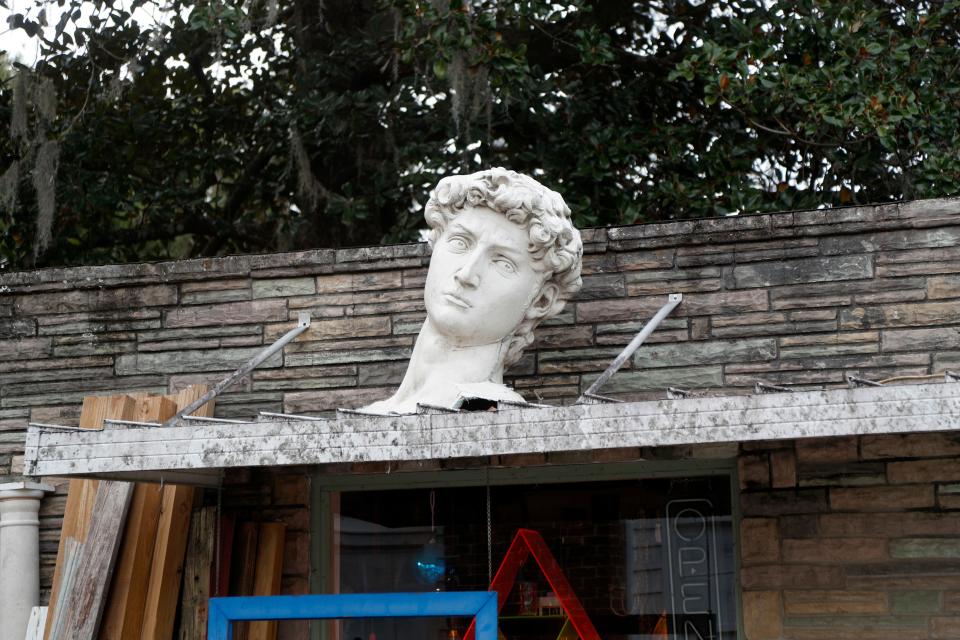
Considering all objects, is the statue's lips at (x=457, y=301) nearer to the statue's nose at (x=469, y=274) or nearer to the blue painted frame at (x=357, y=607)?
the statue's nose at (x=469, y=274)

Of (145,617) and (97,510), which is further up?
(97,510)

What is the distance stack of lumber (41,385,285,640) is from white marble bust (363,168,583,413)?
3.05ft

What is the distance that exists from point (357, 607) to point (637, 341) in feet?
4.82

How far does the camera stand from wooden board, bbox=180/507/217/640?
19.8 feet

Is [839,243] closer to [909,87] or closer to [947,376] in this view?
[947,376]

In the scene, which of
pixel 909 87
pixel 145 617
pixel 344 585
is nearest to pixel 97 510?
pixel 145 617

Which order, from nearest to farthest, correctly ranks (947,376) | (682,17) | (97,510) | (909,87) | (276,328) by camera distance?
(947,376), (97,510), (276,328), (909,87), (682,17)

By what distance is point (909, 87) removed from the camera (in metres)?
8.44

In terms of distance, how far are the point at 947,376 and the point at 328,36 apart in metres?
6.81

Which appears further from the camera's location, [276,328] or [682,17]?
[682,17]

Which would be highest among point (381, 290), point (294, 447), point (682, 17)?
point (682, 17)

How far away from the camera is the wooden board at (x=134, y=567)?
5957mm

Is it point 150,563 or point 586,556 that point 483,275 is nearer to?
point 586,556

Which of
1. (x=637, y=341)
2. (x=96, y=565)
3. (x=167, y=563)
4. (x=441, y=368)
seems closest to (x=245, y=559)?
(x=167, y=563)
